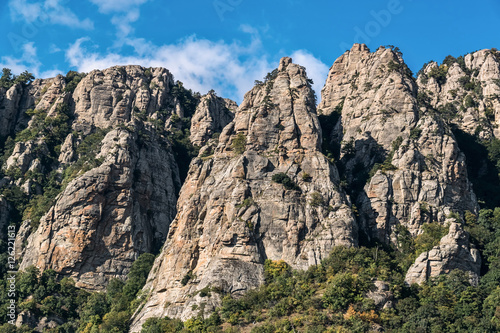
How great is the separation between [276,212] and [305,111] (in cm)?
2341

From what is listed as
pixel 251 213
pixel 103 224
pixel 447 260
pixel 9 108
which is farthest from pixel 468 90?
pixel 9 108

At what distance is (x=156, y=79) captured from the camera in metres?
163

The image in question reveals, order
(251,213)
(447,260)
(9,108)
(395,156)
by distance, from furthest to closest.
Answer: (9,108) → (395,156) → (251,213) → (447,260)

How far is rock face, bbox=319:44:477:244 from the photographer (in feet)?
334

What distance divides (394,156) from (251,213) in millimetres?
28719

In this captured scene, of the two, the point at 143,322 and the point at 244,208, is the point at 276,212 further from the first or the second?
the point at 143,322

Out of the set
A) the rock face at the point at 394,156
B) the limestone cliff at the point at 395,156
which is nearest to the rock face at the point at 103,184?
the limestone cliff at the point at 395,156

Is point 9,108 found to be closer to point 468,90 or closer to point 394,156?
point 394,156

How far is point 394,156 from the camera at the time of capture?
108 meters

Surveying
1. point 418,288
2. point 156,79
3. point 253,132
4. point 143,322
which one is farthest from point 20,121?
point 418,288

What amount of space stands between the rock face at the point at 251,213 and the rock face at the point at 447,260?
10.2m

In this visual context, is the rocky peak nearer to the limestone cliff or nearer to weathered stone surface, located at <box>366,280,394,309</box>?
the limestone cliff

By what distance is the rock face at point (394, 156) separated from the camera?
4008 inches

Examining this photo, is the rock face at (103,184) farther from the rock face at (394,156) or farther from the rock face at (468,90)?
the rock face at (468,90)
